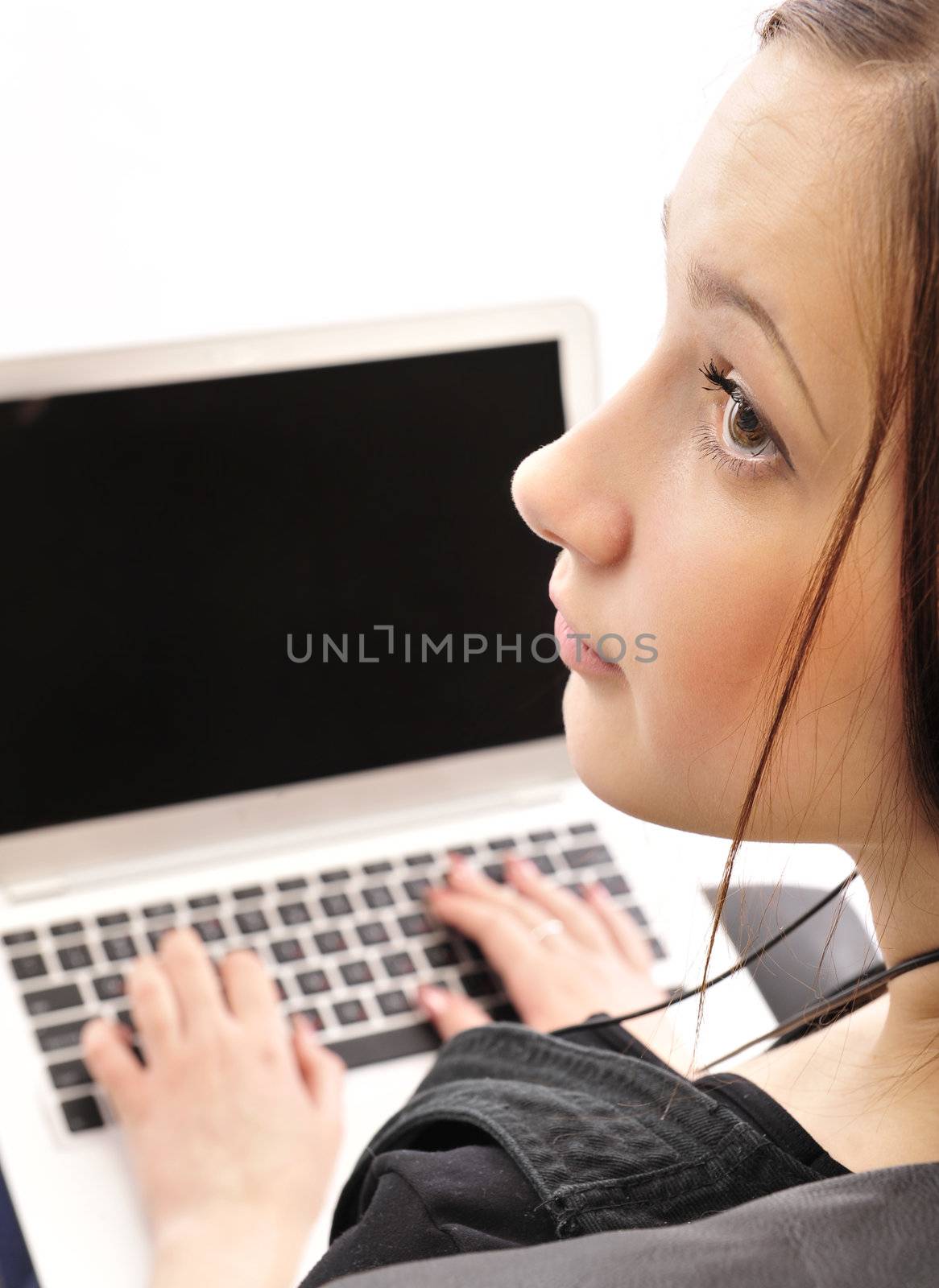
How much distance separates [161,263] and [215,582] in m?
0.39

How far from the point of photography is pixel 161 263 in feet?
3.67

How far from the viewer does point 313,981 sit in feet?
2.68

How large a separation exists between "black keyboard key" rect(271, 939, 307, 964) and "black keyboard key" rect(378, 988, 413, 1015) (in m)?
0.06

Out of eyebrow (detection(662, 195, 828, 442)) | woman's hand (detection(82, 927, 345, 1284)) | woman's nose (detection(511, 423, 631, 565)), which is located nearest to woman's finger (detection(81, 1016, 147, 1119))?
woman's hand (detection(82, 927, 345, 1284))

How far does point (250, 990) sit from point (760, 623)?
1.51ft

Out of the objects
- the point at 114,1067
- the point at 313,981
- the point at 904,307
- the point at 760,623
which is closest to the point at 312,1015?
the point at 313,981

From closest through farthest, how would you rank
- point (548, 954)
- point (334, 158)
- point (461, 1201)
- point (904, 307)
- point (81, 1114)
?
point (904, 307), point (461, 1201), point (81, 1114), point (548, 954), point (334, 158)

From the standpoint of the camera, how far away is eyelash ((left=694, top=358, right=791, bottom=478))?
0.44 metres

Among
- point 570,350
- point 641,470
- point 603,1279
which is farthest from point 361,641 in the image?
point 603,1279

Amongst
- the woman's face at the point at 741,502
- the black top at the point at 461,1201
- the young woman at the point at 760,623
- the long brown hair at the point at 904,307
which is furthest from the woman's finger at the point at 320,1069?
the long brown hair at the point at 904,307

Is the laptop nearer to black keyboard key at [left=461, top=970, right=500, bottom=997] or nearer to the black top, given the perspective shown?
black keyboard key at [left=461, top=970, right=500, bottom=997]

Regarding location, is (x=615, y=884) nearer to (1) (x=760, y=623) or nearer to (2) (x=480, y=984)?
(2) (x=480, y=984)

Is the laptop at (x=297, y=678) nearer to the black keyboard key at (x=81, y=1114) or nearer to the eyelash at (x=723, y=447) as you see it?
the black keyboard key at (x=81, y=1114)

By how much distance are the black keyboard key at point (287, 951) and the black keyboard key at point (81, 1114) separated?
142mm
